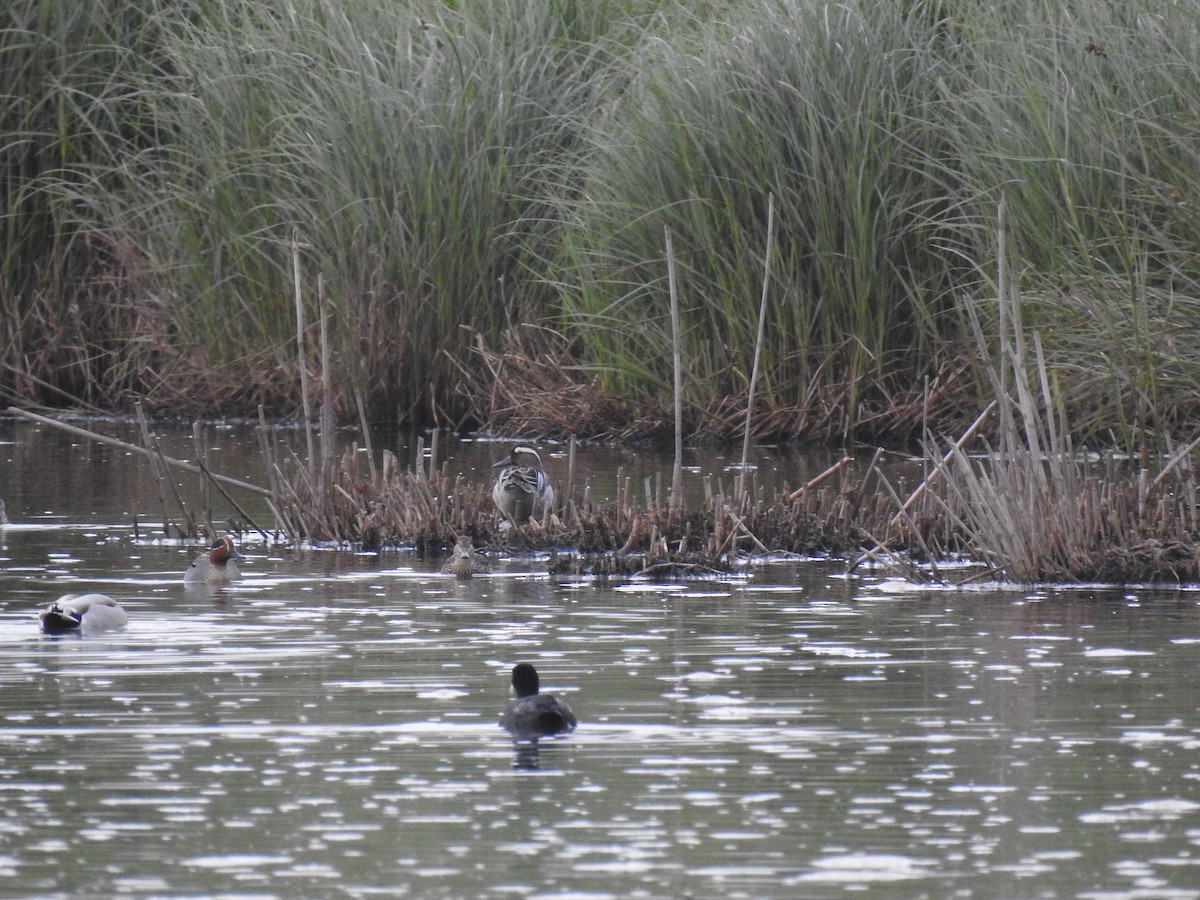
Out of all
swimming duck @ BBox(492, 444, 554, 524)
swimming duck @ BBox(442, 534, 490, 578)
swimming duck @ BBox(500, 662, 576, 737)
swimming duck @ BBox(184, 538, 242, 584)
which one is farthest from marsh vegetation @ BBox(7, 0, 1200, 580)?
swimming duck @ BBox(500, 662, 576, 737)

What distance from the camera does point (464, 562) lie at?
10445 millimetres

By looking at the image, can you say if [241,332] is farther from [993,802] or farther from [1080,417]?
[993,802]

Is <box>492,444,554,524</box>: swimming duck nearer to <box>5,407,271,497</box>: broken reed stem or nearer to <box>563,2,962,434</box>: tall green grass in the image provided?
<box>5,407,271,497</box>: broken reed stem

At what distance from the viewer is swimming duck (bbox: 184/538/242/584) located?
10148 millimetres

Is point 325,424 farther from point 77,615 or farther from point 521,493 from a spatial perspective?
point 77,615

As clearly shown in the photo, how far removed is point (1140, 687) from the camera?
24.8 feet

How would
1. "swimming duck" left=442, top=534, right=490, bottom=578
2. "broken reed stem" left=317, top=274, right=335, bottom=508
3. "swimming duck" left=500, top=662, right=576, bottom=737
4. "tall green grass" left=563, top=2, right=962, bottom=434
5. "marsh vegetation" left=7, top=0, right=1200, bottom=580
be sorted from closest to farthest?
1. "swimming duck" left=500, top=662, right=576, bottom=737
2. "swimming duck" left=442, top=534, right=490, bottom=578
3. "broken reed stem" left=317, top=274, right=335, bottom=508
4. "marsh vegetation" left=7, top=0, right=1200, bottom=580
5. "tall green grass" left=563, top=2, right=962, bottom=434

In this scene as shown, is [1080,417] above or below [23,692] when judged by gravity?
above

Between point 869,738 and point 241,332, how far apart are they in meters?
12.9

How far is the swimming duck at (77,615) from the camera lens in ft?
28.7

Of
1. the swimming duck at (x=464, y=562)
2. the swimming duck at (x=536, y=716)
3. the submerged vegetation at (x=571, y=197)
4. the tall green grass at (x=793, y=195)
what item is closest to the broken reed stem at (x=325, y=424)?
the swimming duck at (x=464, y=562)

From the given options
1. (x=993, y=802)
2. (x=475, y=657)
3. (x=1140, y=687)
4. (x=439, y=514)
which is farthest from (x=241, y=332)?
(x=993, y=802)

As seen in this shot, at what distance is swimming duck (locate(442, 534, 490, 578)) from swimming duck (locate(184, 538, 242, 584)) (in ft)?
2.80

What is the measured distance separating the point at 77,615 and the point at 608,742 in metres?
2.65
